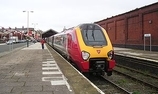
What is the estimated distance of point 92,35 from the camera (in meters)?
13.6

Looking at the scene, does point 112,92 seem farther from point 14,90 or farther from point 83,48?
point 14,90

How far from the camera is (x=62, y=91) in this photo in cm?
816

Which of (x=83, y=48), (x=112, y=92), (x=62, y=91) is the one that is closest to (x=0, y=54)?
(x=83, y=48)

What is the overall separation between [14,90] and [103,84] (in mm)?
5855

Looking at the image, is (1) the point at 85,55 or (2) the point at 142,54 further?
(2) the point at 142,54

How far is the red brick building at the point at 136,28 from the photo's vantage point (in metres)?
34.0

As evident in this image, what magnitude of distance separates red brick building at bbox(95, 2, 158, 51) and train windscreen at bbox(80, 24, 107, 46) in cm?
2021

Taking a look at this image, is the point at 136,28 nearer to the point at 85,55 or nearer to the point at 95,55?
the point at 95,55

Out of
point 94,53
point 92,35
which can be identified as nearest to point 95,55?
point 94,53

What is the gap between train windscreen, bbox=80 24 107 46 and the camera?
13146 millimetres

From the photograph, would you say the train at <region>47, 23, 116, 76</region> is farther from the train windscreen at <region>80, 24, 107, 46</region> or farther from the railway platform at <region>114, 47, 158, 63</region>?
the railway platform at <region>114, 47, 158, 63</region>

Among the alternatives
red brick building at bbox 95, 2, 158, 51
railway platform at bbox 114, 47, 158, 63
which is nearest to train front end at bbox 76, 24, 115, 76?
railway platform at bbox 114, 47, 158, 63

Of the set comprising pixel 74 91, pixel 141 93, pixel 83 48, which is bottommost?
pixel 141 93

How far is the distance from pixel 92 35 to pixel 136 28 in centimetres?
2706
